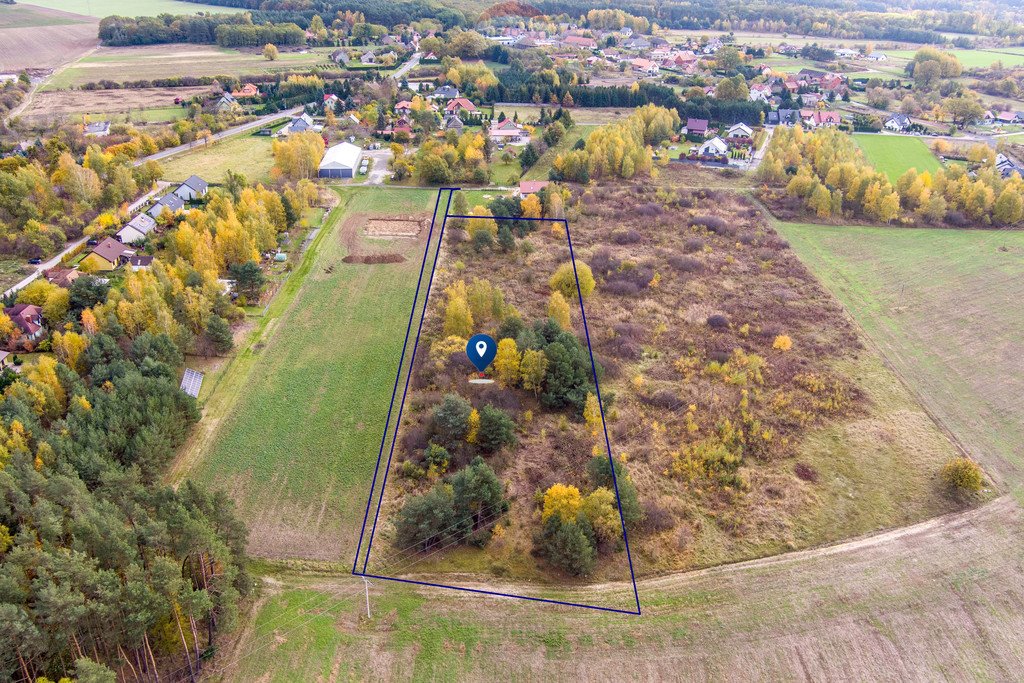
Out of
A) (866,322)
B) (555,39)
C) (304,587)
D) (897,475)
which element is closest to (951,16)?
(555,39)

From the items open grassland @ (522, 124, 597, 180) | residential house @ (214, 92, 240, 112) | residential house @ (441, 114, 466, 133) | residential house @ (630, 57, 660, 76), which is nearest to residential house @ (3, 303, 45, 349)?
open grassland @ (522, 124, 597, 180)

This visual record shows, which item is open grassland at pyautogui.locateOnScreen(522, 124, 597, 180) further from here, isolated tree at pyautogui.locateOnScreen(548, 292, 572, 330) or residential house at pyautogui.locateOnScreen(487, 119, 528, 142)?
isolated tree at pyautogui.locateOnScreen(548, 292, 572, 330)

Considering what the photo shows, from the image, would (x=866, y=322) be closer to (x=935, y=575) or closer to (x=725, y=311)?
(x=725, y=311)

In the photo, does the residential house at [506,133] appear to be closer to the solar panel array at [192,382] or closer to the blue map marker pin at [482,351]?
the blue map marker pin at [482,351]

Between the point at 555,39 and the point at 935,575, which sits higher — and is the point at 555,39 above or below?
above

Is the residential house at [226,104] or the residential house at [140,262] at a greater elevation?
the residential house at [226,104]

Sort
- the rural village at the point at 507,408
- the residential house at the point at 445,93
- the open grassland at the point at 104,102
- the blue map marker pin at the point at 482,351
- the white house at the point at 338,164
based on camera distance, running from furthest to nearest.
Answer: the residential house at the point at 445,93
the open grassland at the point at 104,102
the white house at the point at 338,164
the blue map marker pin at the point at 482,351
the rural village at the point at 507,408

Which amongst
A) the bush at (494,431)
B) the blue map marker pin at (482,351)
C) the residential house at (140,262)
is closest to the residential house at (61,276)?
the residential house at (140,262)
